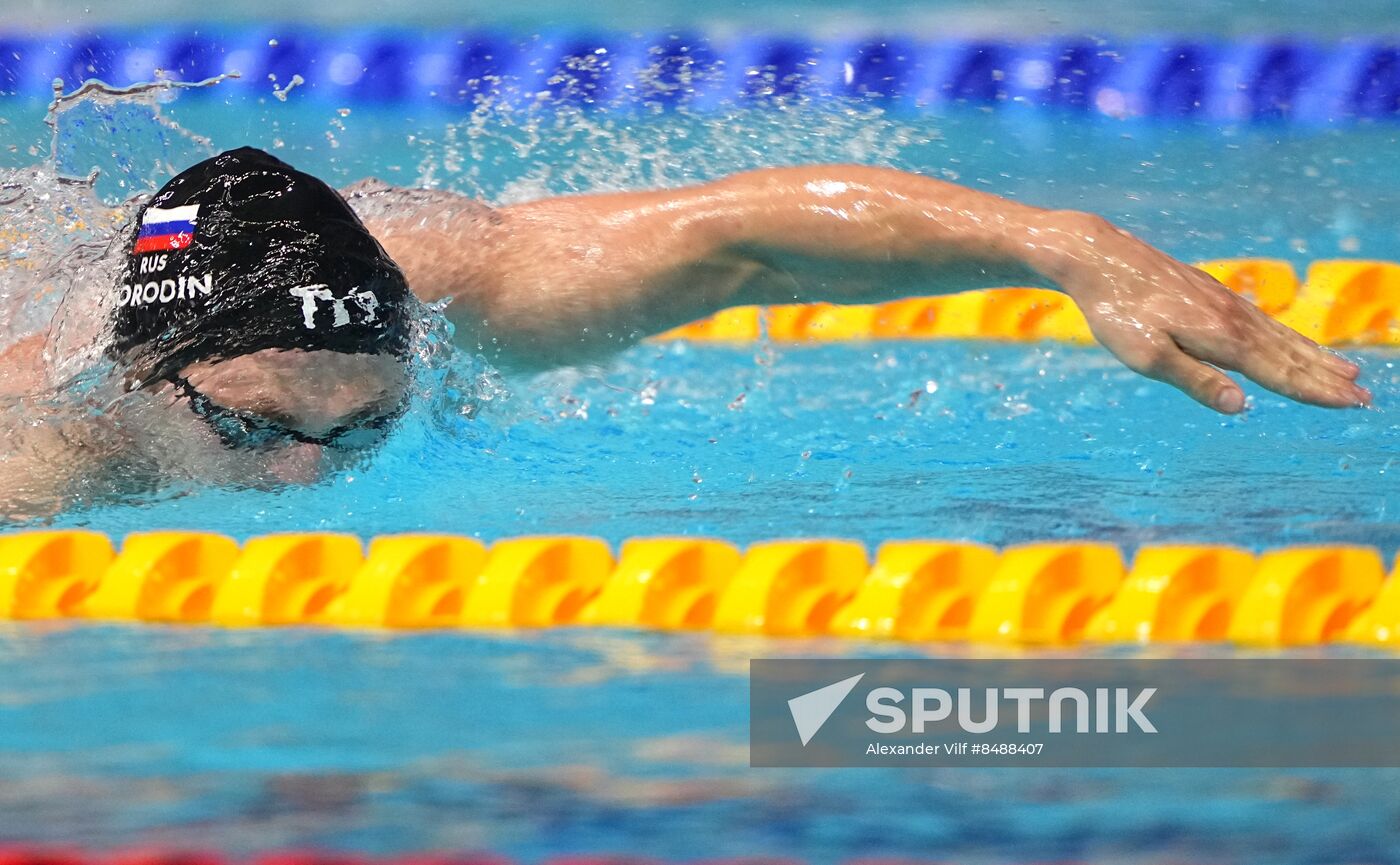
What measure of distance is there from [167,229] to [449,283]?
1.38 ft

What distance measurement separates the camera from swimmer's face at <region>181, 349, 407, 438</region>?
7.55 feet

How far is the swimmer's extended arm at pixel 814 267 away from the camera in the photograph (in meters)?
2.06

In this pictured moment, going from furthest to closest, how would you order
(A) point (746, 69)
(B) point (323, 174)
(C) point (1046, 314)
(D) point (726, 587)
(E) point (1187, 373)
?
(A) point (746, 69), (B) point (323, 174), (C) point (1046, 314), (D) point (726, 587), (E) point (1187, 373)

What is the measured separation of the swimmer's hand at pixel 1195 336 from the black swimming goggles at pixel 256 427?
101 centimetres

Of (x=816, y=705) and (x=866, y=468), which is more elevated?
(x=866, y=468)

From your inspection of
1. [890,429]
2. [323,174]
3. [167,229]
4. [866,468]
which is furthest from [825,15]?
[167,229]

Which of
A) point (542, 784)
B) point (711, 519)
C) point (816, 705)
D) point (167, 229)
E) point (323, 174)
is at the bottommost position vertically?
point (542, 784)

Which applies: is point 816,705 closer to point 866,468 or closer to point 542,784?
point 542,784

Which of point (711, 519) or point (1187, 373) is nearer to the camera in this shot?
point (1187, 373)

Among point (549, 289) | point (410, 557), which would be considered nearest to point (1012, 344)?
point (549, 289)

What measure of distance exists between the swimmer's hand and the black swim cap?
96 centimetres

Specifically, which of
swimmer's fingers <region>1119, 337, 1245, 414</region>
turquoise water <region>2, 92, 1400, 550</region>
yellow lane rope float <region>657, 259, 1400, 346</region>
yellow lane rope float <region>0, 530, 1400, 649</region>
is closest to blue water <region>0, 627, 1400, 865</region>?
yellow lane rope float <region>0, 530, 1400, 649</region>

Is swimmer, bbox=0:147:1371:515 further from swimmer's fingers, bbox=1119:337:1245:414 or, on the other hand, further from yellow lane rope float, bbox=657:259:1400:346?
yellow lane rope float, bbox=657:259:1400:346

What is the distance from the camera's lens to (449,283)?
258 cm
